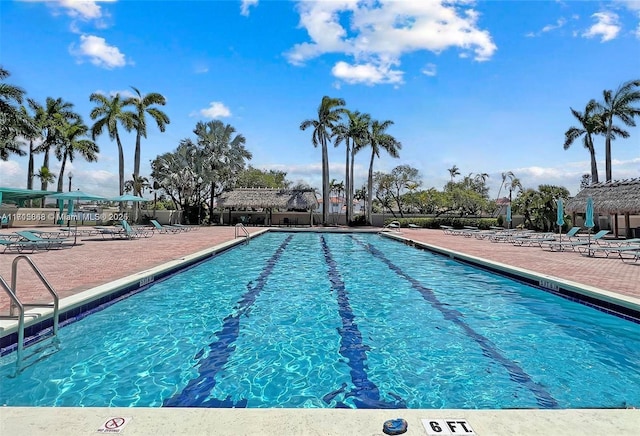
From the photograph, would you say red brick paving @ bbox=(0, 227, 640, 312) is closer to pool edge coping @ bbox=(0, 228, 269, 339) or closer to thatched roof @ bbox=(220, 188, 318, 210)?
pool edge coping @ bbox=(0, 228, 269, 339)

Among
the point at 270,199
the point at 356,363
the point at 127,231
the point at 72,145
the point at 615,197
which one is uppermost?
the point at 72,145

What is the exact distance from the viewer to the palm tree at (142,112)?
1258 inches

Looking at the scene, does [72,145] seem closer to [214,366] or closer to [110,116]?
[110,116]

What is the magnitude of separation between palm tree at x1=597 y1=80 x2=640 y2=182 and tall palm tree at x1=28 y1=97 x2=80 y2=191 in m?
46.1

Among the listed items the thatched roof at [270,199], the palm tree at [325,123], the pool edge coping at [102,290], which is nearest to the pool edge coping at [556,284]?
the pool edge coping at [102,290]

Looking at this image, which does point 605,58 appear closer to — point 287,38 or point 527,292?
point 527,292

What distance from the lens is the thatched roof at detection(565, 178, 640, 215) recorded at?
21984 mm

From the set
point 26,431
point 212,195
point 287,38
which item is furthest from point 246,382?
point 212,195

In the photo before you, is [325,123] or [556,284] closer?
[556,284]

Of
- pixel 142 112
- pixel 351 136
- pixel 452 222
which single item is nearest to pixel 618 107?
pixel 452 222

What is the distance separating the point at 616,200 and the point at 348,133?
20475mm

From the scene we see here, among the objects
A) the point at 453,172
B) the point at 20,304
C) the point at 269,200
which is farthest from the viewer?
the point at 453,172

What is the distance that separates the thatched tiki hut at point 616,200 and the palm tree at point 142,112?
33.5m

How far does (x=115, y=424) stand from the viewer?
227 cm
